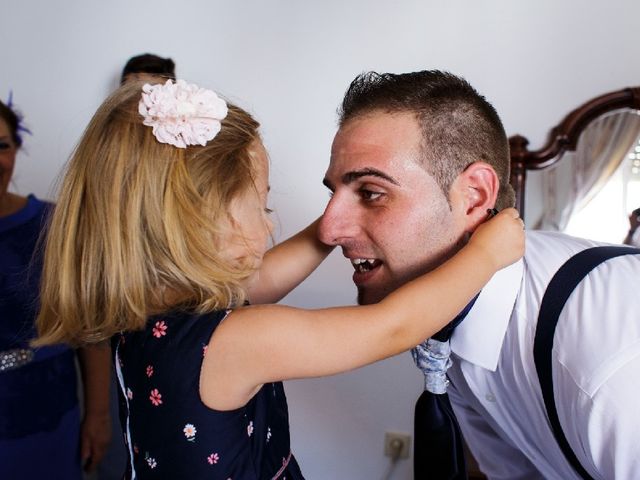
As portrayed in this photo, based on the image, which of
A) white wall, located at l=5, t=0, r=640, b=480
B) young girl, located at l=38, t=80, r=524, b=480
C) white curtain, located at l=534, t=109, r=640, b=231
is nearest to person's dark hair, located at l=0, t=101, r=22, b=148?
young girl, located at l=38, t=80, r=524, b=480

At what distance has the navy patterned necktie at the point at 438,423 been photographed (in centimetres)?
121

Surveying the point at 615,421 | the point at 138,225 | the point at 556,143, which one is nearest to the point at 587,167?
the point at 556,143

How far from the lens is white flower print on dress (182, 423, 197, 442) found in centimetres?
101

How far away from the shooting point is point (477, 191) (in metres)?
1.26

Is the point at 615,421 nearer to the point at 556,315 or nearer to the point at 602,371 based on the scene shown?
the point at 602,371

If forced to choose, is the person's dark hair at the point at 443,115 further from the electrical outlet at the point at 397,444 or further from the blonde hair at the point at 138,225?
the electrical outlet at the point at 397,444

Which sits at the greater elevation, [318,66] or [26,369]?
[318,66]

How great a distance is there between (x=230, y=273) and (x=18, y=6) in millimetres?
2215

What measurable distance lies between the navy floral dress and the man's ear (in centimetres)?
55

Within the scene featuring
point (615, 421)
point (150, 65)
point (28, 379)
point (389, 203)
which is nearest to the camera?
point (615, 421)

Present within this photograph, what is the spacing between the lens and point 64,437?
1.77m

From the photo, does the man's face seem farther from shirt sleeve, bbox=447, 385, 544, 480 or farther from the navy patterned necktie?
shirt sleeve, bbox=447, 385, 544, 480

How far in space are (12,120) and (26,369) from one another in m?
0.68

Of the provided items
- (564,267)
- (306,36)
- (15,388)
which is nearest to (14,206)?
(15,388)
